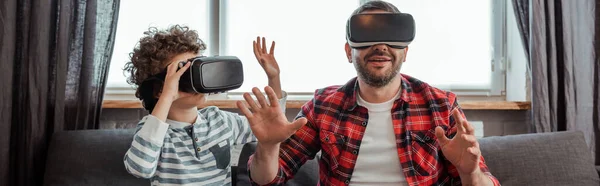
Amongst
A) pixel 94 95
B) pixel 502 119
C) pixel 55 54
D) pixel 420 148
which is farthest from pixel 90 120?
pixel 502 119

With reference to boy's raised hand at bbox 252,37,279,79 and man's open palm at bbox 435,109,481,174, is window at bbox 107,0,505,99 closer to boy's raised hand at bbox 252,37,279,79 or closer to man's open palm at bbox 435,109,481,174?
boy's raised hand at bbox 252,37,279,79

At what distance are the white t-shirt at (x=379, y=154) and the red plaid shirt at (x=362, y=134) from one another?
2 centimetres

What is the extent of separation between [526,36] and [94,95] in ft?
5.39

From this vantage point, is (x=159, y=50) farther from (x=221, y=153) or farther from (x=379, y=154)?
(x=379, y=154)

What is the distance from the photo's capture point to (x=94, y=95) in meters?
1.99

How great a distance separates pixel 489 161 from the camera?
5.45 feet

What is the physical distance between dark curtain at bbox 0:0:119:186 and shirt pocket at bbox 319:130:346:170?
39.6 inches

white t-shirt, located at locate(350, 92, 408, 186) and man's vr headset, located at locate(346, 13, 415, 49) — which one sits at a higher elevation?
man's vr headset, located at locate(346, 13, 415, 49)

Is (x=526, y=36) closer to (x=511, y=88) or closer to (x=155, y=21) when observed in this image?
(x=511, y=88)

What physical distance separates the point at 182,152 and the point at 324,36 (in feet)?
3.29

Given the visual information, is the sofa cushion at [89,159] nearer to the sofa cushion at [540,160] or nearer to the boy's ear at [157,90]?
the boy's ear at [157,90]

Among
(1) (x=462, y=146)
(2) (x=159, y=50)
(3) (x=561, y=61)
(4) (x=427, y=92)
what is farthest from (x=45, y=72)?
(3) (x=561, y=61)

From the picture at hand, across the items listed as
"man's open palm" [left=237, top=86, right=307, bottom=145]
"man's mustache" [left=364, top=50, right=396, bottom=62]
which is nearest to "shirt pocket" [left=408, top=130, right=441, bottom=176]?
"man's mustache" [left=364, top=50, right=396, bottom=62]

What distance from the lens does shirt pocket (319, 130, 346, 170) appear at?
142 cm
